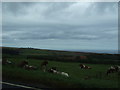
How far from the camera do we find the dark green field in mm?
7363

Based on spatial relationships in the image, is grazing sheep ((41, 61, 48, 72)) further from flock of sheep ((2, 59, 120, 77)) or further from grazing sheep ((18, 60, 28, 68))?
grazing sheep ((18, 60, 28, 68))

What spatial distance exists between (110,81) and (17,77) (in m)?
4.53

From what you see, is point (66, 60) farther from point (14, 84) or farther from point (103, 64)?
point (14, 84)

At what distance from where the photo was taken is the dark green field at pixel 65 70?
24.2 ft

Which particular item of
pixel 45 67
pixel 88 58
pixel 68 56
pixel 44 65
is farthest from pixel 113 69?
pixel 44 65

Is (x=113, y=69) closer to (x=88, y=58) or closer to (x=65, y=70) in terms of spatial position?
(x=88, y=58)

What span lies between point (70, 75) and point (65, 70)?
53cm

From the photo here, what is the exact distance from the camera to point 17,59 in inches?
431

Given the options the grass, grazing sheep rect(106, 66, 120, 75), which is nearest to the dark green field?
the grass

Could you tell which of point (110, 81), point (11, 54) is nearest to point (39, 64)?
point (11, 54)

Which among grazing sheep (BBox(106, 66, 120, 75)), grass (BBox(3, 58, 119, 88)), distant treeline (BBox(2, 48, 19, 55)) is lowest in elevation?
grass (BBox(3, 58, 119, 88))

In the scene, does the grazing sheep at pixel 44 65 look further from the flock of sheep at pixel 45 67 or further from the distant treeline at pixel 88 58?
the distant treeline at pixel 88 58

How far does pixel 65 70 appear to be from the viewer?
8.66 m

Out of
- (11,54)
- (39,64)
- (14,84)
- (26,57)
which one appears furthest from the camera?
(11,54)
